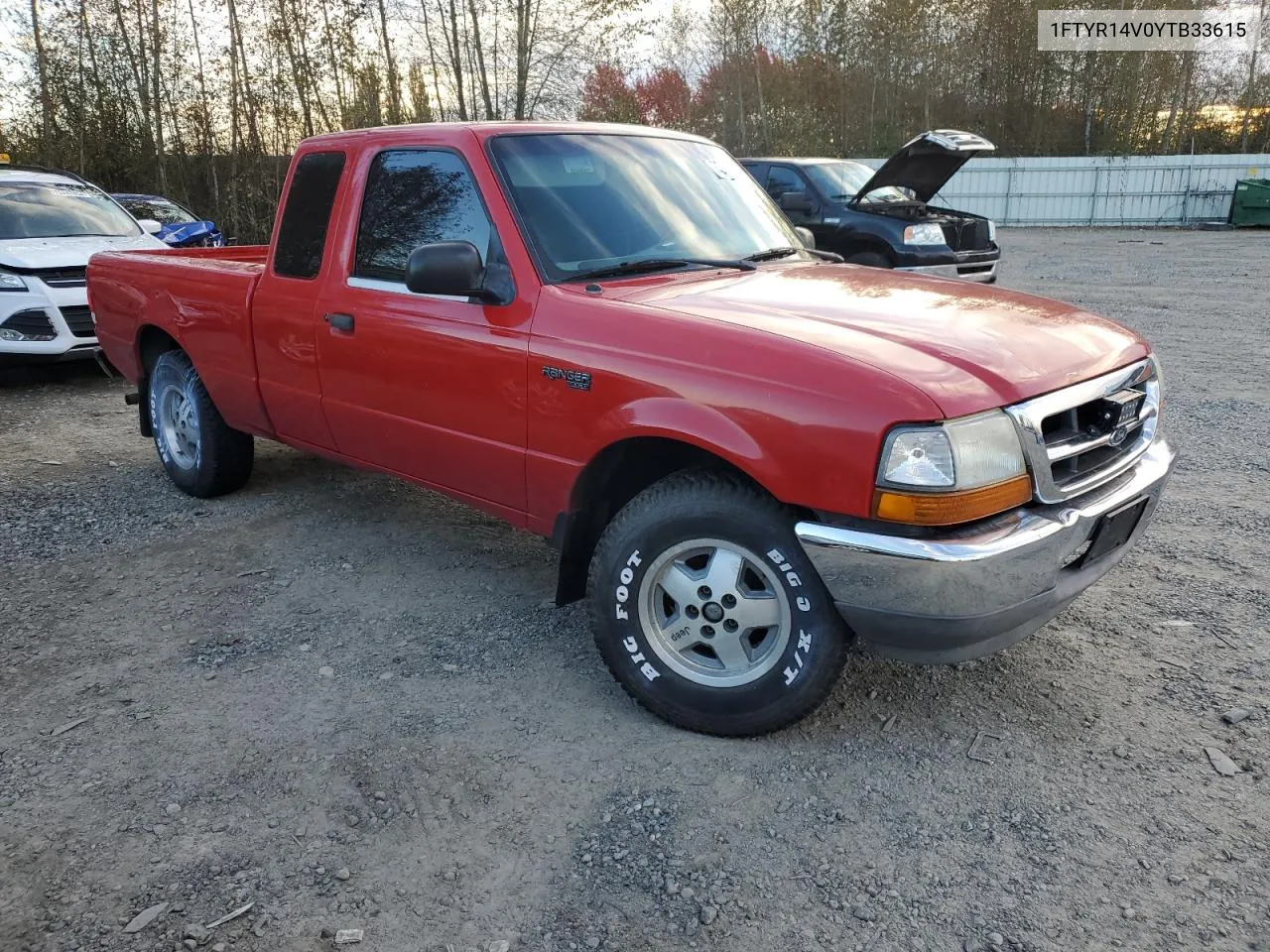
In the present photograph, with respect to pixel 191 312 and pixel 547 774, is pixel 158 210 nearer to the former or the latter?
pixel 191 312

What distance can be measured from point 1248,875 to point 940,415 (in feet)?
4.65

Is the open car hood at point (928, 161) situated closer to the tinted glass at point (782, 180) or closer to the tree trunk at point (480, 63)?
the tinted glass at point (782, 180)

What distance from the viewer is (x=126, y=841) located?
2607 mm

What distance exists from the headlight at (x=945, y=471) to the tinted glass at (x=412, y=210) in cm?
176

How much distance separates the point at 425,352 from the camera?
365cm

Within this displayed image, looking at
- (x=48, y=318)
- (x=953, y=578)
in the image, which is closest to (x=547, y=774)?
(x=953, y=578)

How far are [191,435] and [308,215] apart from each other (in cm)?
181

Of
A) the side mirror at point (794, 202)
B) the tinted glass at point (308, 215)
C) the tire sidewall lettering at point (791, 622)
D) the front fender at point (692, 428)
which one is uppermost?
the side mirror at point (794, 202)

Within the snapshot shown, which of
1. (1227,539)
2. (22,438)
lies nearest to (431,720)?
(1227,539)

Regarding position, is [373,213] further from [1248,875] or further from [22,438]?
[22,438]

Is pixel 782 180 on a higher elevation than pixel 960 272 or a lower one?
higher

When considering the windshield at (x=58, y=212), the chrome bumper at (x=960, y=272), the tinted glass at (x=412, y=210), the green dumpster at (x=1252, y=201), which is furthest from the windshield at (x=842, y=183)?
the green dumpster at (x=1252, y=201)

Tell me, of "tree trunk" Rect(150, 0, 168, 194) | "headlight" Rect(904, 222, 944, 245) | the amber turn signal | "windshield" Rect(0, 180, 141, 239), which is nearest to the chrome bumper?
"headlight" Rect(904, 222, 944, 245)

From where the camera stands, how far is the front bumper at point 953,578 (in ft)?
8.13
